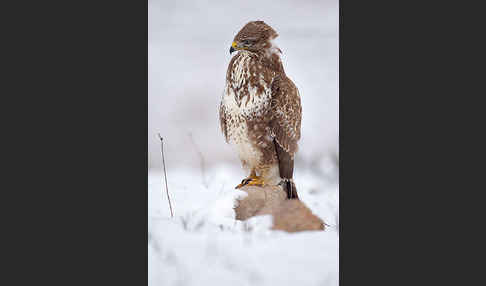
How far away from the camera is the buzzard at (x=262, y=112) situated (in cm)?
383

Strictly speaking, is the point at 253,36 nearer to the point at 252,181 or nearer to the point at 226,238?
the point at 252,181

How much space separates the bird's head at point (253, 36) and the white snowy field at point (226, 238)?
0.93 meters

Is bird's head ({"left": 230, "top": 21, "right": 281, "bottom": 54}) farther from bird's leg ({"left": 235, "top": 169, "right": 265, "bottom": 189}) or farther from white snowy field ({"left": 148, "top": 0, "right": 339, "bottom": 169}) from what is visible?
bird's leg ({"left": 235, "top": 169, "right": 265, "bottom": 189})

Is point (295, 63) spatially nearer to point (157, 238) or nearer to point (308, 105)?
point (308, 105)

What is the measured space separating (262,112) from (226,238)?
39.3 inches

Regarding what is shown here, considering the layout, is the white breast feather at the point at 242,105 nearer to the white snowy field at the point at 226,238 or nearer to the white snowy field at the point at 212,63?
the white snowy field at the point at 212,63

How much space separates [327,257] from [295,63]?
1405 millimetres

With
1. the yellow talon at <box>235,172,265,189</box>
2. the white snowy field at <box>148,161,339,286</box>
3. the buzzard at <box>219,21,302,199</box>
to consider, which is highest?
the buzzard at <box>219,21,302,199</box>

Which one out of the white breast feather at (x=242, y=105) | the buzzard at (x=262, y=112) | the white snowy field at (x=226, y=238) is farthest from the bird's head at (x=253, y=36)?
the white snowy field at (x=226, y=238)

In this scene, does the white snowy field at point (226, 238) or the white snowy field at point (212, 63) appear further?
the white snowy field at point (212, 63)

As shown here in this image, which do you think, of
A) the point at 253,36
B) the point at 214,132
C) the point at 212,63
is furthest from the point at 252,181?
the point at 253,36

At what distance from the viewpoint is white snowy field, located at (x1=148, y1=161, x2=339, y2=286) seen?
3.38 meters

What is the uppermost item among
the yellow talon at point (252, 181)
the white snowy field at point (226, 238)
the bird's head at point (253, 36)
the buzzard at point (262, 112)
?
the bird's head at point (253, 36)

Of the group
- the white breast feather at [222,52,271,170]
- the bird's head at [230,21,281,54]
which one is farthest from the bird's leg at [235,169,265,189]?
the bird's head at [230,21,281,54]
